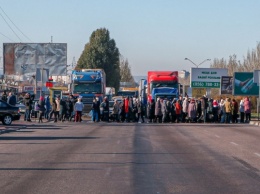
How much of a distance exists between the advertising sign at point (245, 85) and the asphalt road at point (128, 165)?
97.9 feet

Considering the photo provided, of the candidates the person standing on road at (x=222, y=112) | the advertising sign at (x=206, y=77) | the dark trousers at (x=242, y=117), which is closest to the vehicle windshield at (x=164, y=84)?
the advertising sign at (x=206, y=77)

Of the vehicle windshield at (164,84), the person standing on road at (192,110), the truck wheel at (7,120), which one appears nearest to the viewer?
the truck wheel at (7,120)

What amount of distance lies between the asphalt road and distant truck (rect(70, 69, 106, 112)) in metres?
24.6

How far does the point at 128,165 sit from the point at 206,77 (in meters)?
44.5

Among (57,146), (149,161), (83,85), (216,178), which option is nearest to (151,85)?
(83,85)

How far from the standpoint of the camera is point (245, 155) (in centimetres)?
2039

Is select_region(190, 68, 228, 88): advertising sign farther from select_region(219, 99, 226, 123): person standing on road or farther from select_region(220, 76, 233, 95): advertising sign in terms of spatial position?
select_region(219, 99, 226, 123): person standing on road

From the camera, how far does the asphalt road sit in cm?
1339

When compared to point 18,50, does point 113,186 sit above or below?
below

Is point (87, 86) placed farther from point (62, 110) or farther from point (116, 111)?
point (62, 110)

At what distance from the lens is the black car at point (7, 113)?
37531 millimetres

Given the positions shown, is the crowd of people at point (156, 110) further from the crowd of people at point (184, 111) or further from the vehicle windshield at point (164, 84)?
the vehicle windshield at point (164, 84)

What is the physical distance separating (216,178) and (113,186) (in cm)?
255

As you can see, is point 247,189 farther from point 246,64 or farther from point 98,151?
point 246,64
